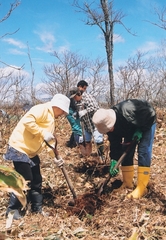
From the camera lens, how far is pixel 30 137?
306 centimetres

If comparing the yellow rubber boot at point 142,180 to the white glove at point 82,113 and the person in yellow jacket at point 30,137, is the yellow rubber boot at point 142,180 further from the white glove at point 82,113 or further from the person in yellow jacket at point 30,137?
the white glove at point 82,113

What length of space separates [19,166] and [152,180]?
85.7 inches

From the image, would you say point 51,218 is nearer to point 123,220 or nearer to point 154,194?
point 123,220

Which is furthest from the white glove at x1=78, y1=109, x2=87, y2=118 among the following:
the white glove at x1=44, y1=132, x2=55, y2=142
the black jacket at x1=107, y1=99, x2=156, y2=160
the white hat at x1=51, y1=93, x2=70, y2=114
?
the white glove at x1=44, y1=132, x2=55, y2=142

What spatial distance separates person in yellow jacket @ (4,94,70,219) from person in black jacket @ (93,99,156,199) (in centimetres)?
52

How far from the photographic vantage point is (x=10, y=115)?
A: 776 cm

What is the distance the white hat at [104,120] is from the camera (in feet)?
10.5

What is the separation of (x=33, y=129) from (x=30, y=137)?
0.18m

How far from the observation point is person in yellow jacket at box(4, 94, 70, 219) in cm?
297

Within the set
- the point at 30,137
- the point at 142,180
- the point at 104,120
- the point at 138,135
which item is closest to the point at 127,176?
the point at 142,180

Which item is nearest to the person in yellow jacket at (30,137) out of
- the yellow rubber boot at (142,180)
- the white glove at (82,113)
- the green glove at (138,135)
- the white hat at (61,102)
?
the white hat at (61,102)

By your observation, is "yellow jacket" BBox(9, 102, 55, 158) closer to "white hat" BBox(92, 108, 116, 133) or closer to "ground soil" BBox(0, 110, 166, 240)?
"white hat" BBox(92, 108, 116, 133)

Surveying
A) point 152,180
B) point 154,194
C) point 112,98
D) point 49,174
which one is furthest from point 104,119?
point 112,98

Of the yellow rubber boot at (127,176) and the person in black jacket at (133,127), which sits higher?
the person in black jacket at (133,127)
